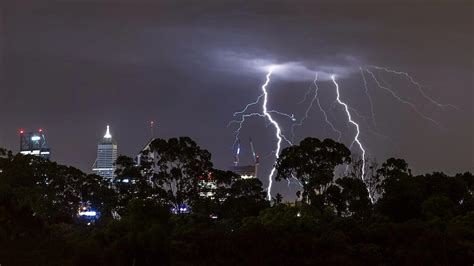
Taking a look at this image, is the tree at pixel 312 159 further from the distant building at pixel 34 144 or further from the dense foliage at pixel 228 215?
the distant building at pixel 34 144

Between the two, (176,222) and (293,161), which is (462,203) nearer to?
(293,161)

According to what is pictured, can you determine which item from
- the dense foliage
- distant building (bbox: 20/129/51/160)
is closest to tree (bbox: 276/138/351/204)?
the dense foliage

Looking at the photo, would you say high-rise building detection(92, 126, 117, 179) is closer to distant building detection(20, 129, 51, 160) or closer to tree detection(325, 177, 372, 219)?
distant building detection(20, 129, 51, 160)

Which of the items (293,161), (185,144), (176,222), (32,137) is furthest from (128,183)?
(32,137)

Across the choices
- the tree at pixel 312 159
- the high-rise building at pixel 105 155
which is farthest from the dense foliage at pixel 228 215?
the high-rise building at pixel 105 155

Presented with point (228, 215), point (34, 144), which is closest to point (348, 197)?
point (228, 215)

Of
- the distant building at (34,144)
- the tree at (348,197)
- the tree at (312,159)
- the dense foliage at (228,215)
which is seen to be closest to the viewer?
the dense foliage at (228,215)

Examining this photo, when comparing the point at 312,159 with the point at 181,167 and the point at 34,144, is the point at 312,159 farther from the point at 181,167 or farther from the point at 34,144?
the point at 34,144

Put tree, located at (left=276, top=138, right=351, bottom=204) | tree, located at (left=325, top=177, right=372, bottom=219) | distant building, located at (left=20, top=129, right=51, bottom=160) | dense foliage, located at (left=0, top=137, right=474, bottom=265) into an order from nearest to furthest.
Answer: dense foliage, located at (left=0, top=137, right=474, bottom=265) < tree, located at (left=325, top=177, right=372, bottom=219) < tree, located at (left=276, top=138, right=351, bottom=204) < distant building, located at (left=20, top=129, right=51, bottom=160)

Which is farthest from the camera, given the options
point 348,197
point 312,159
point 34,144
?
point 34,144
